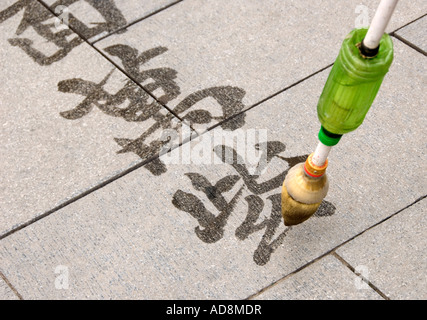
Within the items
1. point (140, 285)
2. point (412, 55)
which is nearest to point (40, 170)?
point (140, 285)

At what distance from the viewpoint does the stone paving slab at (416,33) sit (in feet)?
11.3

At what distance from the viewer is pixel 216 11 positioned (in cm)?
369

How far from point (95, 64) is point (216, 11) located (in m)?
0.81

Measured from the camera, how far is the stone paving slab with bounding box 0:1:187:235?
2861 millimetres

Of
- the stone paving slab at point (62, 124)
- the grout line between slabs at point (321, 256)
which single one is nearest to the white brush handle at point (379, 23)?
the grout line between slabs at point (321, 256)

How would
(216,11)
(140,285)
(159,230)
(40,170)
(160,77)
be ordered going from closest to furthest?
(140,285) → (159,230) → (40,170) → (160,77) → (216,11)

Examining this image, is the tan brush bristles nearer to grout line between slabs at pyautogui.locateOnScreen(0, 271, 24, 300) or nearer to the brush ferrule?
the brush ferrule

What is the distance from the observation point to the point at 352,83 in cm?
204

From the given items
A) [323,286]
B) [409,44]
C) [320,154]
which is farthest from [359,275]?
[409,44]

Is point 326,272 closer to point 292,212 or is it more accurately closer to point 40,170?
point 292,212

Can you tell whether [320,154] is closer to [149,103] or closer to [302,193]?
[302,193]

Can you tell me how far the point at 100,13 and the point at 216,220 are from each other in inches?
65.9

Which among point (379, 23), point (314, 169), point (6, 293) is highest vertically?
point (379, 23)

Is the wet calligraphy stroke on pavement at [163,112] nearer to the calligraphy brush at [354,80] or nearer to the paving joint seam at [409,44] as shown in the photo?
the calligraphy brush at [354,80]
